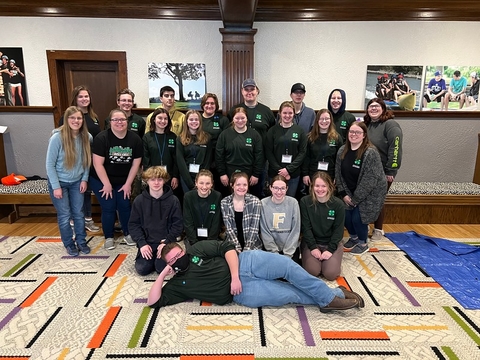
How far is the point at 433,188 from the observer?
4.25 m

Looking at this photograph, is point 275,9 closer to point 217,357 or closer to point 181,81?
point 181,81

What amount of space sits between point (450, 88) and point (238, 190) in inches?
134

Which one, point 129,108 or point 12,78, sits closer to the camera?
point 129,108

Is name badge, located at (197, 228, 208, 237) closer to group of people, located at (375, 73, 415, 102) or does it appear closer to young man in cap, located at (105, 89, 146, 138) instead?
young man in cap, located at (105, 89, 146, 138)

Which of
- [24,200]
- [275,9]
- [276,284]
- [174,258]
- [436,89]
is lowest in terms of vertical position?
[276,284]

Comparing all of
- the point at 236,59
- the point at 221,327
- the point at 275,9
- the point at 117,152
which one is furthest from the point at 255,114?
the point at 221,327

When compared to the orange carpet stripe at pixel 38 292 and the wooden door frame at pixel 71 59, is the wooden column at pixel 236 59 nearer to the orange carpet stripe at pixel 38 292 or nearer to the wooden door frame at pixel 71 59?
the wooden door frame at pixel 71 59

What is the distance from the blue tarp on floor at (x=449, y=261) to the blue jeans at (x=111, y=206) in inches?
104

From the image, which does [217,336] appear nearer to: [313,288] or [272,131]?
[313,288]

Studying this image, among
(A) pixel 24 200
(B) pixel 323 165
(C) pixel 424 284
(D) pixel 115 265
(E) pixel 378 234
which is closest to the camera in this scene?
(C) pixel 424 284

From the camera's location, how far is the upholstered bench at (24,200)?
396cm

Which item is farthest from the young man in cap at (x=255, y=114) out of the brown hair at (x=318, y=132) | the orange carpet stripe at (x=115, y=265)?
the orange carpet stripe at (x=115, y=265)

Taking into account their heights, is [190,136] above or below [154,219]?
above

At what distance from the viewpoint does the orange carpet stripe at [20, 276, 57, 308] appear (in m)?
2.39
